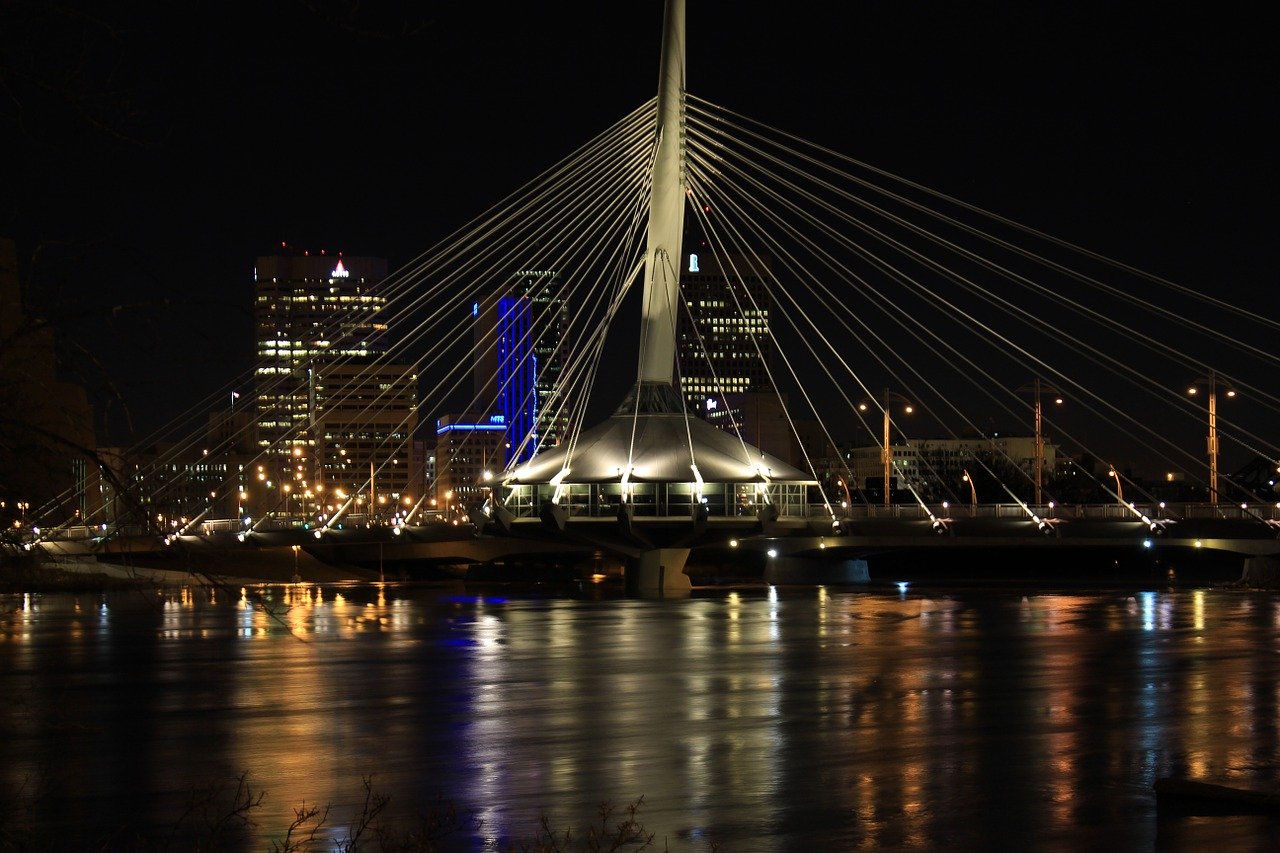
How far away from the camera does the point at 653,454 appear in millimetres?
76062

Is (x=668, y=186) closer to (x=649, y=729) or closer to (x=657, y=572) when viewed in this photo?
(x=657, y=572)

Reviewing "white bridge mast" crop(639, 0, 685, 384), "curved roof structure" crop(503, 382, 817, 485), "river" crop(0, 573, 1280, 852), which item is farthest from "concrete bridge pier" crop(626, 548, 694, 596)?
"river" crop(0, 573, 1280, 852)

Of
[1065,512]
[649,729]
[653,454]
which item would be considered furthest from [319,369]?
[649,729]

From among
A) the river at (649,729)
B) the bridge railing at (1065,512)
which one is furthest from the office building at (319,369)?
the bridge railing at (1065,512)

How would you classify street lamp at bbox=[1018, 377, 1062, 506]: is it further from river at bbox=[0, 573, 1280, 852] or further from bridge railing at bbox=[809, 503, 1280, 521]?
river at bbox=[0, 573, 1280, 852]

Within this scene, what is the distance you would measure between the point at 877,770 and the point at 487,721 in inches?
305

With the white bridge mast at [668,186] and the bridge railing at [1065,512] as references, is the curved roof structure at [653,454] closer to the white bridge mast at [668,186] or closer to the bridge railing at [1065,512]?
the bridge railing at [1065,512]

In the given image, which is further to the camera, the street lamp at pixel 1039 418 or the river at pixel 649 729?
the street lamp at pixel 1039 418

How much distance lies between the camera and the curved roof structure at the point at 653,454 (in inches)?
2955

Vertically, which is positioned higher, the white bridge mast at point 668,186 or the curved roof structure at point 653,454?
the white bridge mast at point 668,186

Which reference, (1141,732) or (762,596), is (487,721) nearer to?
(1141,732)

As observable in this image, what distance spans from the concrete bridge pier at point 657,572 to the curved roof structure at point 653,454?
13.9 feet

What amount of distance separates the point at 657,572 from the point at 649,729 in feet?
171

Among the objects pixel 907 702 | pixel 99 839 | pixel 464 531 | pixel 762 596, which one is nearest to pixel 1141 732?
pixel 907 702
